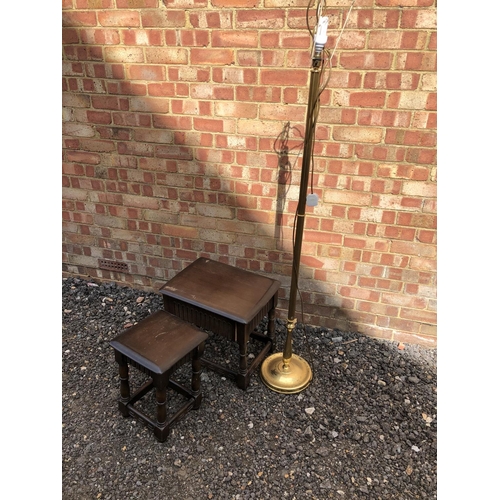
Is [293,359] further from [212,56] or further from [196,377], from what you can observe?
[212,56]

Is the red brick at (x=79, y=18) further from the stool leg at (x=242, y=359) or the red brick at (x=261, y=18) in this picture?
the stool leg at (x=242, y=359)

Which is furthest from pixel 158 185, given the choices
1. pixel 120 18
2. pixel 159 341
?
pixel 159 341

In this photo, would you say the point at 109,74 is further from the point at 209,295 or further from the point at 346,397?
the point at 346,397

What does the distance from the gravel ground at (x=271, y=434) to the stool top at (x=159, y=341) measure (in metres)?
0.50

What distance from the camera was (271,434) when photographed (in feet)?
7.23

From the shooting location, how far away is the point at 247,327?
88.9 inches

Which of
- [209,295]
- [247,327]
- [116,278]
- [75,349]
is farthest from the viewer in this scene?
[116,278]

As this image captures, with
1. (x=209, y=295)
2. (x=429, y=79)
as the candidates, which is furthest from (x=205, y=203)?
(x=429, y=79)

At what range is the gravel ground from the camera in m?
1.96

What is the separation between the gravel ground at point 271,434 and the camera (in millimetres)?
1955

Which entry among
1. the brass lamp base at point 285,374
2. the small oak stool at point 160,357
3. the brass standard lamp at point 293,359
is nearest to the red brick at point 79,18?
the brass standard lamp at point 293,359

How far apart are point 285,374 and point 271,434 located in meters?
0.40

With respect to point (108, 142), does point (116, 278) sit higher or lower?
lower

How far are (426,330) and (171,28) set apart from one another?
2.61 m
